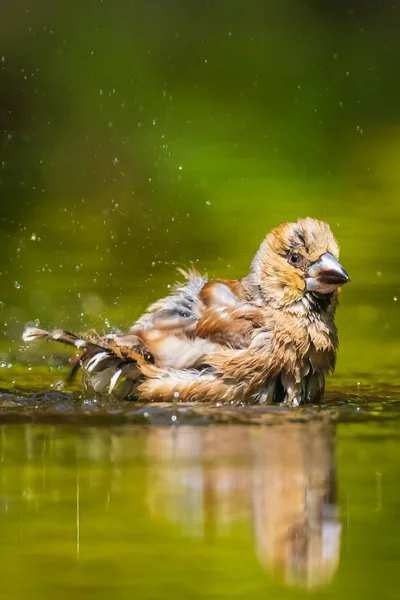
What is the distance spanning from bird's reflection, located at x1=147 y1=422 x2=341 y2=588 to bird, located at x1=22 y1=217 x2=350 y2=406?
0.57 m

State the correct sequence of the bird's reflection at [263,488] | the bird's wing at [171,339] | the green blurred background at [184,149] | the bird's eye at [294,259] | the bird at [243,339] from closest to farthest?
the bird's reflection at [263,488] → the bird at [243,339] → the bird's wing at [171,339] → the bird's eye at [294,259] → the green blurred background at [184,149]

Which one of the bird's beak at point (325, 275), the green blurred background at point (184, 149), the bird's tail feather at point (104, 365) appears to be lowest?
the bird's tail feather at point (104, 365)

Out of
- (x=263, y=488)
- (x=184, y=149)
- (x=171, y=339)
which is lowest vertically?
(x=263, y=488)

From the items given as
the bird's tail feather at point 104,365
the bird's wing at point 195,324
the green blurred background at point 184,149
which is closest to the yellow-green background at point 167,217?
the green blurred background at point 184,149

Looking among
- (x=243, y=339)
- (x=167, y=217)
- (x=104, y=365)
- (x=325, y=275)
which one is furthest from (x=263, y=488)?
(x=167, y=217)

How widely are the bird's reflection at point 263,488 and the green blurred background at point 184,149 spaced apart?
231cm

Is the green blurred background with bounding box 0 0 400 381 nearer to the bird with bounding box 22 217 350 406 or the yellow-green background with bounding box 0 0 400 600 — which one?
the yellow-green background with bounding box 0 0 400 600

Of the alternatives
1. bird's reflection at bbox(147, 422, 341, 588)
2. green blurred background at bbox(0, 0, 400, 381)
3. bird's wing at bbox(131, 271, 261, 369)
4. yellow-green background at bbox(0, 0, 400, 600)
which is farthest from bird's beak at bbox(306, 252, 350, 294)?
green blurred background at bbox(0, 0, 400, 381)

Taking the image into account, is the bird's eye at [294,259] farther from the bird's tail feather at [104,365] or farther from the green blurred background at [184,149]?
the green blurred background at [184,149]

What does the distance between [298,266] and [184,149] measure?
21.3 feet

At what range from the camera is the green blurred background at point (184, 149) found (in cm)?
1033

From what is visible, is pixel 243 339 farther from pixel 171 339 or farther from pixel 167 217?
pixel 167 217

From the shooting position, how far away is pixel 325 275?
23.5ft

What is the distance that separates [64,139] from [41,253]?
8.40 feet
